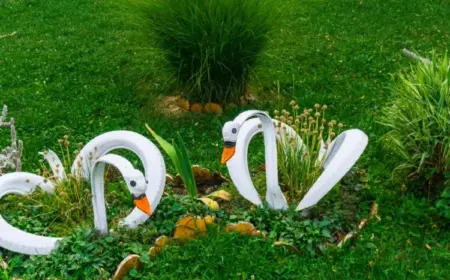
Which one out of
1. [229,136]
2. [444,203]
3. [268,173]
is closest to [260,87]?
[268,173]

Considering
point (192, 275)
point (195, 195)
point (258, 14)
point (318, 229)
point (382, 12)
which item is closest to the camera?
point (192, 275)

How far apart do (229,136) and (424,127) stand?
4.84 feet

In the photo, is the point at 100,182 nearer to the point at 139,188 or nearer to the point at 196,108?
the point at 139,188

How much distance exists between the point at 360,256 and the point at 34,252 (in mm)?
1880

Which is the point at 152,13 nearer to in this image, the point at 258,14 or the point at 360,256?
the point at 258,14

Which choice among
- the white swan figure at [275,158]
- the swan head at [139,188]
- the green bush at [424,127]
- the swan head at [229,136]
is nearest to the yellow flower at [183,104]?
the white swan figure at [275,158]

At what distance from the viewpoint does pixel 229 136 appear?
3768 mm

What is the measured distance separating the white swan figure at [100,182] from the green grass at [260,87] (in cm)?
39

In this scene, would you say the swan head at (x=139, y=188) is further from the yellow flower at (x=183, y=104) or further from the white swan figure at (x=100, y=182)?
the yellow flower at (x=183, y=104)

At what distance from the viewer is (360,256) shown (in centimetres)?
390

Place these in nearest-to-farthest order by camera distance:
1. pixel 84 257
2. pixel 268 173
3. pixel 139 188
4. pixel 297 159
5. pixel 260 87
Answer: pixel 139 188 → pixel 84 257 → pixel 268 173 → pixel 297 159 → pixel 260 87

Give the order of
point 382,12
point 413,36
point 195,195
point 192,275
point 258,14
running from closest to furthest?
1. point 192,275
2. point 195,195
3. point 258,14
4. point 413,36
5. point 382,12

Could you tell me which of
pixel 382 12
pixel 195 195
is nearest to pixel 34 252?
pixel 195 195

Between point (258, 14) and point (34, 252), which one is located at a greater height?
point (258, 14)
